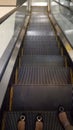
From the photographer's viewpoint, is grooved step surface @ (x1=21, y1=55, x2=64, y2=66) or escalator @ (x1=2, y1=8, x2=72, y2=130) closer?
escalator @ (x1=2, y1=8, x2=72, y2=130)

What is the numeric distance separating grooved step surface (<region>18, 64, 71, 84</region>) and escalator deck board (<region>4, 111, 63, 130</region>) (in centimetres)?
69

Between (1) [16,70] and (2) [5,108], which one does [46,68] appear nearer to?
(1) [16,70]

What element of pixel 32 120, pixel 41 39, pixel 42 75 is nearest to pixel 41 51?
pixel 41 39

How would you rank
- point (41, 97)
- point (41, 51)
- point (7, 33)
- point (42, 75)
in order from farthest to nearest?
point (7, 33) < point (41, 51) < point (42, 75) < point (41, 97)

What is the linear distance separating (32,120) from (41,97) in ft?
1.22

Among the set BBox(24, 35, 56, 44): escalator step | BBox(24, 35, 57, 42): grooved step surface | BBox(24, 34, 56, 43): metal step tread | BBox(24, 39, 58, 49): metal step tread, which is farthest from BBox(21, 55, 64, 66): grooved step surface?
BBox(24, 34, 56, 43): metal step tread

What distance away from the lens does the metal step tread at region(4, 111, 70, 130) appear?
7.63 ft

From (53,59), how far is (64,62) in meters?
0.20

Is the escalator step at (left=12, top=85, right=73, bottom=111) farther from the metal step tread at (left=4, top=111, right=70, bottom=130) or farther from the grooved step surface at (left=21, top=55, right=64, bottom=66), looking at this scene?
the grooved step surface at (left=21, top=55, right=64, bottom=66)

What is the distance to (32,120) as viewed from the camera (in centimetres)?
238

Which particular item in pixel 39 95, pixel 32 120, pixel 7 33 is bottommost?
pixel 32 120

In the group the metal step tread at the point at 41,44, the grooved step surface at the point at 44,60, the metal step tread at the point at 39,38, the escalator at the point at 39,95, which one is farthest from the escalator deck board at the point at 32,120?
the metal step tread at the point at 39,38

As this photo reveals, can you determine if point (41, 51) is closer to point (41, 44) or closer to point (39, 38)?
point (41, 44)

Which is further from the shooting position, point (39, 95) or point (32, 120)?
point (39, 95)
